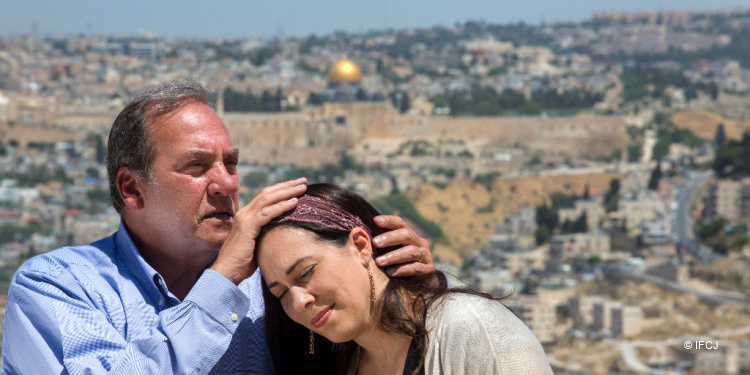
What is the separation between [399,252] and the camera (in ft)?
4.31

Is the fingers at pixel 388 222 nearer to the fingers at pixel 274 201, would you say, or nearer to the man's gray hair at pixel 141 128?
the fingers at pixel 274 201

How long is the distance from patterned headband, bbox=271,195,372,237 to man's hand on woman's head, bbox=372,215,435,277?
0.11ft

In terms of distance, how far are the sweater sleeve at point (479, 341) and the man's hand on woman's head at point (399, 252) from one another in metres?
0.08

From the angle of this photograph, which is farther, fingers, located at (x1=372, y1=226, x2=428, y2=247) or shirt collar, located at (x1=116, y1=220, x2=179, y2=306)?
shirt collar, located at (x1=116, y1=220, x2=179, y2=306)

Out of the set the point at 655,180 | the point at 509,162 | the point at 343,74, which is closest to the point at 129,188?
the point at 655,180

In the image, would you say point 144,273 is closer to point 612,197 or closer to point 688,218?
point 688,218

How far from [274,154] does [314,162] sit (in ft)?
4.21

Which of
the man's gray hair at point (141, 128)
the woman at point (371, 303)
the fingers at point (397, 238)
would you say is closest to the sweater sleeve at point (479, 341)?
the woman at point (371, 303)

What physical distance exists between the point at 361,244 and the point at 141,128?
0.37m

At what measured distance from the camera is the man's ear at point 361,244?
128 centimetres

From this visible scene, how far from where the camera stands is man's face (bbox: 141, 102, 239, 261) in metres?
1.42

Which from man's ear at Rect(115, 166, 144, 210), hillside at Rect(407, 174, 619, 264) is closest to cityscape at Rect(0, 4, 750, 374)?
hillside at Rect(407, 174, 619, 264)

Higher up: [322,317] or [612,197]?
[322,317]

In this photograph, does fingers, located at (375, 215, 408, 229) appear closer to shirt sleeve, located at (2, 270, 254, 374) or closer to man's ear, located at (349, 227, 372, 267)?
man's ear, located at (349, 227, 372, 267)
